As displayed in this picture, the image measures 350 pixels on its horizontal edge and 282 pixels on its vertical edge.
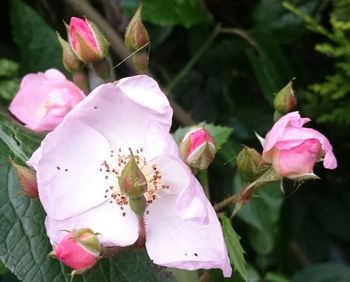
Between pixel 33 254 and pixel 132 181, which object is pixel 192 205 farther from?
pixel 33 254

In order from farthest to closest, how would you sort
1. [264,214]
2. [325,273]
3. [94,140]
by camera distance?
[264,214] → [325,273] → [94,140]

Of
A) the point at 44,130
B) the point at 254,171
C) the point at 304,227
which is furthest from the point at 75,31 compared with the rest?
the point at 304,227

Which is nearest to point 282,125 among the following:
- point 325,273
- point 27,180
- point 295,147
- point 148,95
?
point 295,147

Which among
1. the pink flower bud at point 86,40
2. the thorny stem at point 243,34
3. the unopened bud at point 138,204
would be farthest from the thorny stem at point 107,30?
the unopened bud at point 138,204

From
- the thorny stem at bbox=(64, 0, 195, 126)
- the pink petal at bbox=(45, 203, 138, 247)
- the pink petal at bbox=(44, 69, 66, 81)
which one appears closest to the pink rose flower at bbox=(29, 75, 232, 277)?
the pink petal at bbox=(45, 203, 138, 247)

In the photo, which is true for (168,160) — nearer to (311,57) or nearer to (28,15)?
(28,15)

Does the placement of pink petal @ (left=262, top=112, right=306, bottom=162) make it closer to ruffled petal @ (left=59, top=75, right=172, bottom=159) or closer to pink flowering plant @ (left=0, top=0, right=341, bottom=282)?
pink flowering plant @ (left=0, top=0, right=341, bottom=282)
